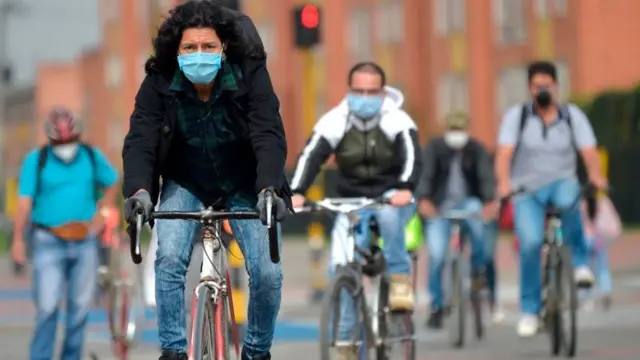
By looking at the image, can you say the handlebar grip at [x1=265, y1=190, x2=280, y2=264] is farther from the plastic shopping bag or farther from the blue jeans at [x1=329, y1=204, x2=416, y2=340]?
the plastic shopping bag

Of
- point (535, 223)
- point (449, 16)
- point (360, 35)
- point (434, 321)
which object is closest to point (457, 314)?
point (535, 223)

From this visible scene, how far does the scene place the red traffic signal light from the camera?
21.9 m

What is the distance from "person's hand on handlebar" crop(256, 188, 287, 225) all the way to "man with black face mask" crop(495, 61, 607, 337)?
6363 millimetres

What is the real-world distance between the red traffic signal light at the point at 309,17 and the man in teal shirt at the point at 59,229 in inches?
381

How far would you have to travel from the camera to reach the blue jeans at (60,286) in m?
12.0

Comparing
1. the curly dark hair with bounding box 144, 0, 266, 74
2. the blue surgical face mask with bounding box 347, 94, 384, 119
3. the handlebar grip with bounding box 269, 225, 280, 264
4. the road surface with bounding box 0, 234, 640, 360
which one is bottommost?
the road surface with bounding box 0, 234, 640, 360

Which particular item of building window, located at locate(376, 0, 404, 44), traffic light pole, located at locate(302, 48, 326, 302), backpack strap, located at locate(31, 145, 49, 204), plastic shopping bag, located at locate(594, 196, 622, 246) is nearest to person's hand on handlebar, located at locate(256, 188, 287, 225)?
backpack strap, located at locate(31, 145, 49, 204)

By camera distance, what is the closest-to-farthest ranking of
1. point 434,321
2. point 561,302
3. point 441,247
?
1. point 561,302
2. point 434,321
3. point 441,247

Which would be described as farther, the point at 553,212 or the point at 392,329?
the point at 553,212

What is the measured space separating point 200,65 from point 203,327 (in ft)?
3.33

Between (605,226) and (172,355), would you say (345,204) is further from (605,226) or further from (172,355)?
(605,226)

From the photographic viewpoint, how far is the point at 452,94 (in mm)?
57625

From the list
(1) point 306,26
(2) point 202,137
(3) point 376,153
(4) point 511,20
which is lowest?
(3) point 376,153

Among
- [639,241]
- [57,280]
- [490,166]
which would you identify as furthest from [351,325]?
[639,241]
